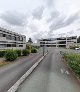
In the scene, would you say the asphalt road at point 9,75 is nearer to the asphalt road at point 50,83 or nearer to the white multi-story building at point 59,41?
the asphalt road at point 50,83

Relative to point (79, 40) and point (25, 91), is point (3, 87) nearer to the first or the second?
point (25, 91)

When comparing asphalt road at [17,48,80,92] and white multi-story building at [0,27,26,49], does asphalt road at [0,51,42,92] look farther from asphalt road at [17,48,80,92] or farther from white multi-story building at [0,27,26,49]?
white multi-story building at [0,27,26,49]

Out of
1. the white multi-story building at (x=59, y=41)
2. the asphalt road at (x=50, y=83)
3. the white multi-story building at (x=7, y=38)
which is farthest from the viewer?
the white multi-story building at (x=59, y=41)

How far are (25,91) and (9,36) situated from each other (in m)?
57.9

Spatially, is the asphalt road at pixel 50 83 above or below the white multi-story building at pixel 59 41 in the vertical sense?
below

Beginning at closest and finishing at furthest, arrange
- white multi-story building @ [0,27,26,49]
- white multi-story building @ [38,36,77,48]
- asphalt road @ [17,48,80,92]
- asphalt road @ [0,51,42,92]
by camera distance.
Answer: asphalt road @ [17,48,80,92] → asphalt road @ [0,51,42,92] → white multi-story building @ [0,27,26,49] → white multi-story building @ [38,36,77,48]

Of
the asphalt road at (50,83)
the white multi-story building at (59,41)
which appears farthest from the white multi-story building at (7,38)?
the white multi-story building at (59,41)

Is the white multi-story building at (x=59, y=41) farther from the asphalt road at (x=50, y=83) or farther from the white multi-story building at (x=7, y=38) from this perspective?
the asphalt road at (x=50, y=83)

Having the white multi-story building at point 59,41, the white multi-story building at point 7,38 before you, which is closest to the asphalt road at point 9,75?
the white multi-story building at point 7,38

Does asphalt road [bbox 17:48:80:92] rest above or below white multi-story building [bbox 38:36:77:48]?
below

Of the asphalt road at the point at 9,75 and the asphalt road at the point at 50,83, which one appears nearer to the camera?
the asphalt road at the point at 50,83

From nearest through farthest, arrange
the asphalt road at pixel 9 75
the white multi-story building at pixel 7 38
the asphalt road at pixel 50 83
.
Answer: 1. the asphalt road at pixel 50 83
2. the asphalt road at pixel 9 75
3. the white multi-story building at pixel 7 38

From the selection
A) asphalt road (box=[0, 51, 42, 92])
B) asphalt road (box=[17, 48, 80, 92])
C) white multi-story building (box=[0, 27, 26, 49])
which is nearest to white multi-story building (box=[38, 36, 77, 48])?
white multi-story building (box=[0, 27, 26, 49])

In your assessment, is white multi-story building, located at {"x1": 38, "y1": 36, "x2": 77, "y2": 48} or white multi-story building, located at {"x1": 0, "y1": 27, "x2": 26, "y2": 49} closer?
white multi-story building, located at {"x1": 0, "y1": 27, "x2": 26, "y2": 49}
